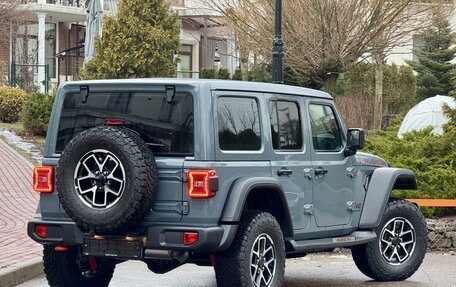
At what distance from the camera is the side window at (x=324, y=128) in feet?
32.3

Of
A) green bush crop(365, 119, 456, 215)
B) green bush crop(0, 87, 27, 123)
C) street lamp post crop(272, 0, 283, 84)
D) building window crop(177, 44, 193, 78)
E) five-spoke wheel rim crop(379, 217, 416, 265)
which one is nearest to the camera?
five-spoke wheel rim crop(379, 217, 416, 265)

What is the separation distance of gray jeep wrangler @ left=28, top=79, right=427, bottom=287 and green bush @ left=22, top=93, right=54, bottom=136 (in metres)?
14.3

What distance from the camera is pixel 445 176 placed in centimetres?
1405

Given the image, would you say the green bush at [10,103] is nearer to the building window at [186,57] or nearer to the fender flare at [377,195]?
the building window at [186,57]

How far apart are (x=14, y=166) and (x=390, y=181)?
37.3 ft

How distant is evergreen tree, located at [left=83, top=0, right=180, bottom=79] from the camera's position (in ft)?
80.9

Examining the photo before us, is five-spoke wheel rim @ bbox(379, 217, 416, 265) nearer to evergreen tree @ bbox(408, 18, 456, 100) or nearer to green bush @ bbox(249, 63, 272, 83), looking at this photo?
green bush @ bbox(249, 63, 272, 83)

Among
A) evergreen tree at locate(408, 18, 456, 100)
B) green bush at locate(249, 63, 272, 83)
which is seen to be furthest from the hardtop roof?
evergreen tree at locate(408, 18, 456, 100)

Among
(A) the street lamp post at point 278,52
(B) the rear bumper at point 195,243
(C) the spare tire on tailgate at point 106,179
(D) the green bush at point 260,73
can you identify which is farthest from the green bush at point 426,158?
(D) the green bush at point 260,73

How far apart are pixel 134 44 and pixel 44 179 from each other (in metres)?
16.2

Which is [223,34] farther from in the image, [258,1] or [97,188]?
[97,188]

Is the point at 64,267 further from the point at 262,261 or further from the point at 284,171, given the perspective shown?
the point at 284,171

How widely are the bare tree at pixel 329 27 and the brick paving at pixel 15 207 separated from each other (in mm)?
6612

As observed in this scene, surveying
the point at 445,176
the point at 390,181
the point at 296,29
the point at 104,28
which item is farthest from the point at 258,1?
the point at 390,181
